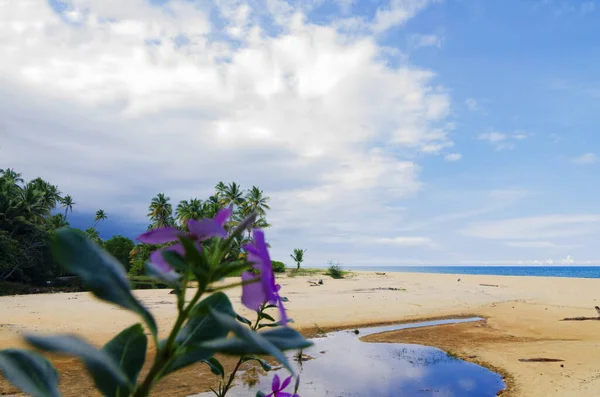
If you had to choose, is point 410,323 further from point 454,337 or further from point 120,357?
point 120,357

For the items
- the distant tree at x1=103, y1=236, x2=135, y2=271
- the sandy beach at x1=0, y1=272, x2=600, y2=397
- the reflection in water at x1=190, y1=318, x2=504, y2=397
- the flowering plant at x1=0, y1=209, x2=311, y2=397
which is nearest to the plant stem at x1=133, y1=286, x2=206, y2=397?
the flowering plant at x1=0, y1=209, x2=311, y2=397

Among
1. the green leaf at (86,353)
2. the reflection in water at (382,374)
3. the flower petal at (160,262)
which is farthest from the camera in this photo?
the reflection in water at (382,374)

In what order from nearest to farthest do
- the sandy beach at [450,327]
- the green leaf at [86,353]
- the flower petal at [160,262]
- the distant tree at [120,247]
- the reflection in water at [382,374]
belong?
the green leaf at [86,353], the flower petal at [160,262], the reflection in water at [382,374], the sandy beach at [450,327], the distant tree at [120,247]

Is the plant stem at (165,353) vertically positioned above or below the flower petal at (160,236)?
below

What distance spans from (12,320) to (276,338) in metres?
15.2

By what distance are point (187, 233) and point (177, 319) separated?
82mm

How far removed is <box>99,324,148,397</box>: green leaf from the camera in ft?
1.40

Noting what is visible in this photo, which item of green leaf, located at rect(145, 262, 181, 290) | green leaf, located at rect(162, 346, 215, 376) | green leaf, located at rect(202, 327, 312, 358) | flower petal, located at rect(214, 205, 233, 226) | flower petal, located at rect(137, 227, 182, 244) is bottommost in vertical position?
green leaf, located at rect(162, 346, 215, 376)

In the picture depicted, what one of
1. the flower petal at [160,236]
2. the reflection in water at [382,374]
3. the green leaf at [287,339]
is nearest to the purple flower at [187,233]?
the flower petal at [160,236]

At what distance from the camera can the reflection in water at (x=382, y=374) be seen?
7.06 metres

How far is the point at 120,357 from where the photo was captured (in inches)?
16.8

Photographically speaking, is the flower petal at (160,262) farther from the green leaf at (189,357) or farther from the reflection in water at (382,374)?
the reflection in water at (382,374)

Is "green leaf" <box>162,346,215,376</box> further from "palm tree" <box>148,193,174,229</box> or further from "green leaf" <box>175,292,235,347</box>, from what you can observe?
"palm tree" <box>148,193,174,229</box>

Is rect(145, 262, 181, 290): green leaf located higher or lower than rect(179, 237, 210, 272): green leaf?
lower
